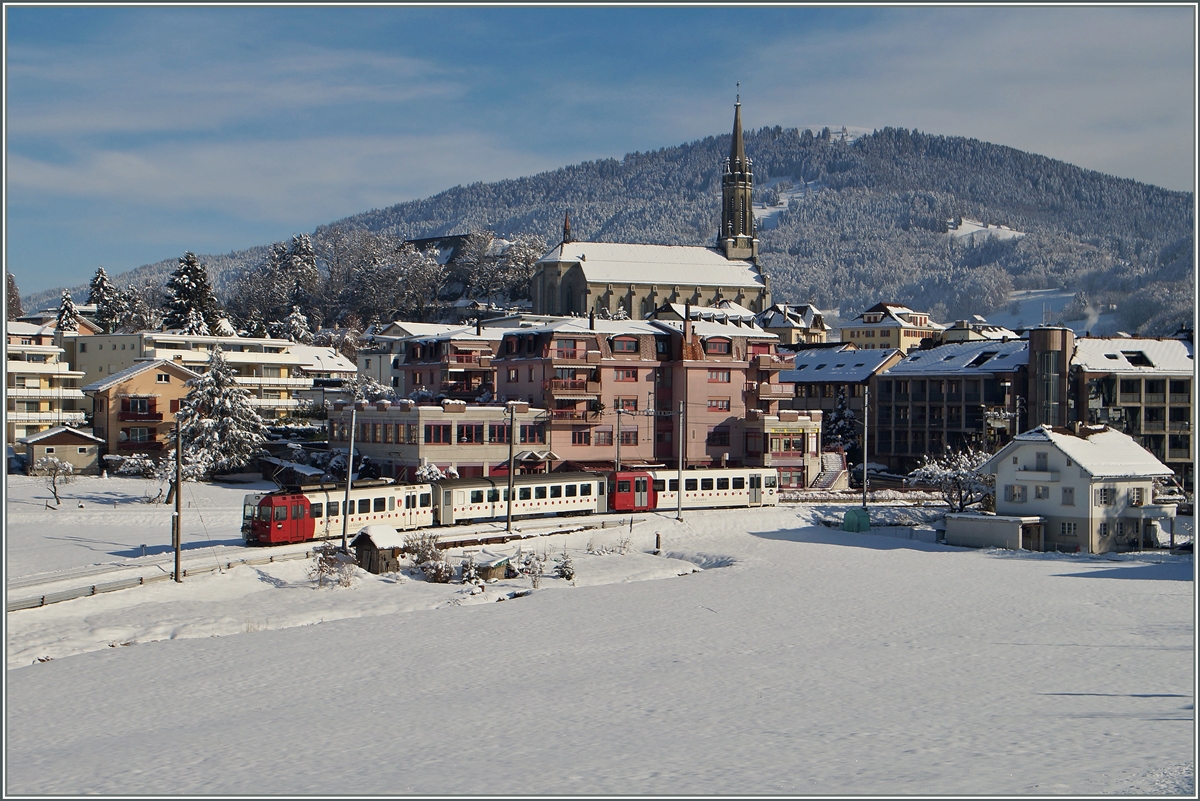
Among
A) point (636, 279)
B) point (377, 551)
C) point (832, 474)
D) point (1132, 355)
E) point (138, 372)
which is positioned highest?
point (636, 279)

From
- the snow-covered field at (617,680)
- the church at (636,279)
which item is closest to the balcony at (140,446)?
the snow-covered field at (617,680)

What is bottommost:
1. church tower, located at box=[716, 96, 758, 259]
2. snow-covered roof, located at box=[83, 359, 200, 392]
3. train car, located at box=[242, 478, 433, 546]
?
train car, located at box=[242, 478, 433, 546]

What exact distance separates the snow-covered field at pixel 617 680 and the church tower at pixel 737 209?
422ft

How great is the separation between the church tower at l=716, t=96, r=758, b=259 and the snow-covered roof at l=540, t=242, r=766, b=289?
941cm

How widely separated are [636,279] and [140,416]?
90.2m

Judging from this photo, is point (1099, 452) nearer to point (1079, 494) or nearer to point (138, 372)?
point (1079, 494)

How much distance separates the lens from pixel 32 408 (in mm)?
67000

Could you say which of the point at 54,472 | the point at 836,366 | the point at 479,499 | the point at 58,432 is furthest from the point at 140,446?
the point at 836,366

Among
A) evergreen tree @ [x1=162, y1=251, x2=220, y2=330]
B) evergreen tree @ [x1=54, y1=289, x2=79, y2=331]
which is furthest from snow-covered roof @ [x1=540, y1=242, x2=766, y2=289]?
evergreen tree @ [x1=54, y1=289, x2=79, y2=331]

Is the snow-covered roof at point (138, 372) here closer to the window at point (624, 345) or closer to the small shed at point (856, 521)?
the window at point (624, 345)

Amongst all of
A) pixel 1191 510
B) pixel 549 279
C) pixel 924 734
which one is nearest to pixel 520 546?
pixel 924 734

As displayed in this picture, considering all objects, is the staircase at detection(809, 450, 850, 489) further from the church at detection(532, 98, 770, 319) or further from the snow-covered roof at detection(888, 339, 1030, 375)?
the church at detection(532, 98, 770, 319)

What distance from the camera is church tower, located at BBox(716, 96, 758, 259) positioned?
16738 centimetres

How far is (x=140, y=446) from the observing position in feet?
211
